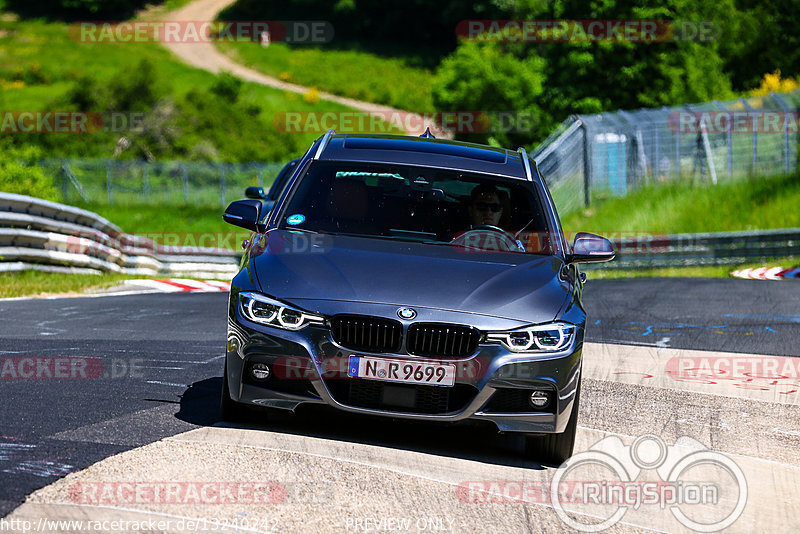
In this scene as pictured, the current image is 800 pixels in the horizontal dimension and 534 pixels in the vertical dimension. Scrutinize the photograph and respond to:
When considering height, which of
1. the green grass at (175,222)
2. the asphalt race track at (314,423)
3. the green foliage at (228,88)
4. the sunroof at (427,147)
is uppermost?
the green foliage at (228,88)

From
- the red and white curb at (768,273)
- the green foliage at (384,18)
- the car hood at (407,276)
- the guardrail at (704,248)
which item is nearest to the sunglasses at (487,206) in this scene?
the car hood at (407,276)

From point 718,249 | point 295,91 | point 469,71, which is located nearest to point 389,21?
point 295,91

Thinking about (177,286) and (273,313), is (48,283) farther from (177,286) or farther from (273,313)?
(273,313)

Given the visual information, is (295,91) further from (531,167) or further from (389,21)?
(531,167)

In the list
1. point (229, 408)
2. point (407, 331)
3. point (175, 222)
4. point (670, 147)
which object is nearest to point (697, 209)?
point (670, 147)

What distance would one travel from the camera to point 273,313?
6.15 m

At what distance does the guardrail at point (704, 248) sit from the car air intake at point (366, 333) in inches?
730

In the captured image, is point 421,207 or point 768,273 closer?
point 421,207

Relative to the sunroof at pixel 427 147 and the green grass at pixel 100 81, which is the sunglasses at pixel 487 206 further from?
the green grass at pixel 100 81

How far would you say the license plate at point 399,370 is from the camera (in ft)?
19.7

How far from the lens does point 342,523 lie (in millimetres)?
4789

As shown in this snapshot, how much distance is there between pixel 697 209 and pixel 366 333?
24.7 m

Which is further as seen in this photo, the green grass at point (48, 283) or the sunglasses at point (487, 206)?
the green grass at point (48, 283)

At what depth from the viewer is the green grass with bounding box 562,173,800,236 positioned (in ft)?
93.2
